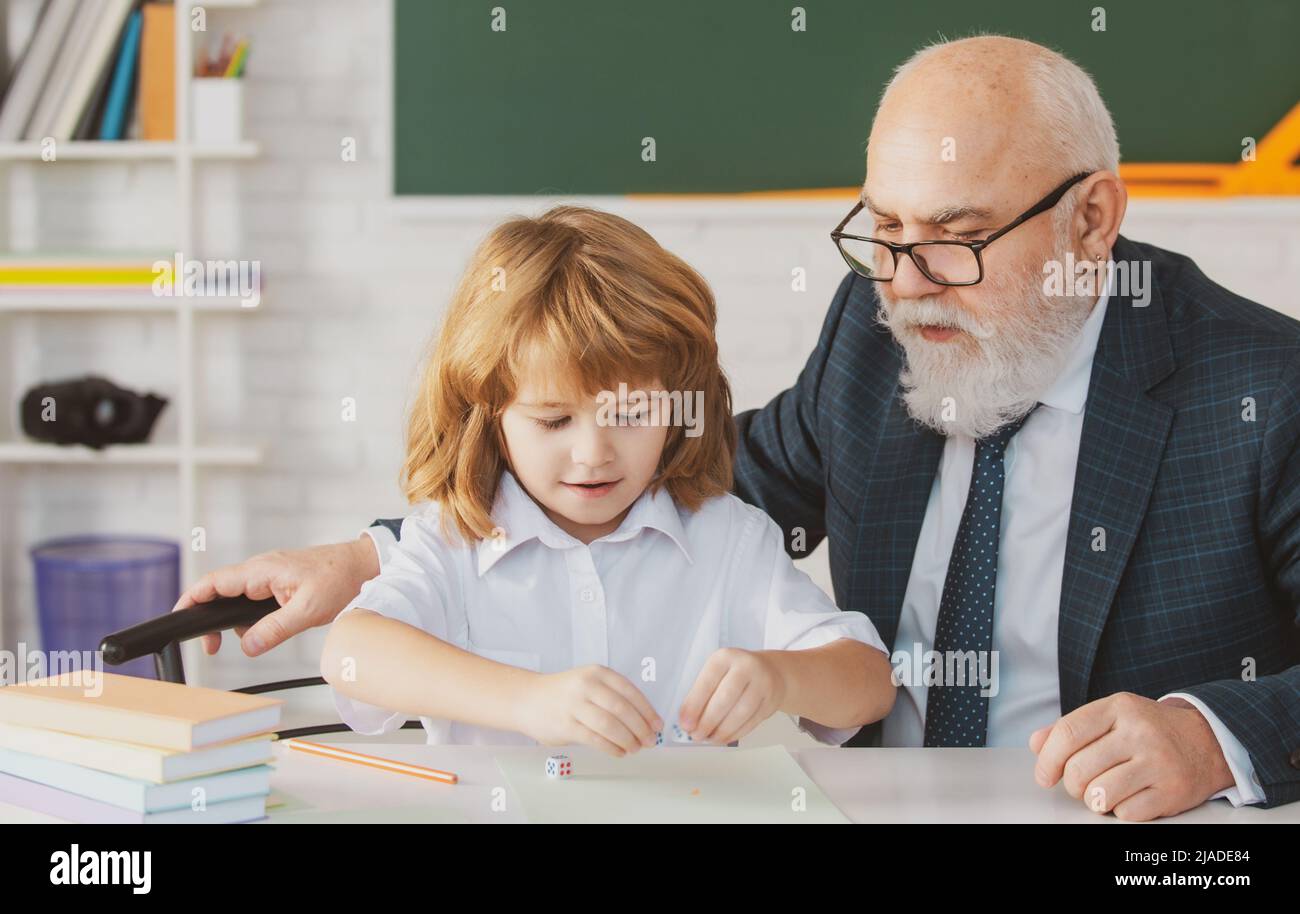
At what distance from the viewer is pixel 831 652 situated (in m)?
1.26

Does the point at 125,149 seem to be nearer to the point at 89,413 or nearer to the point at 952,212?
the point at 89,413

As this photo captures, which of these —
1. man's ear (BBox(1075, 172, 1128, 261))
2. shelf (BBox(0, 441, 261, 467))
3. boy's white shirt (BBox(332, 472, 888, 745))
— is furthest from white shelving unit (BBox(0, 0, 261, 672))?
man's ear (BBox(1075, 172, 1128, 261))

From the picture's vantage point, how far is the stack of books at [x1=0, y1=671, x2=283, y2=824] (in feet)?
3.11

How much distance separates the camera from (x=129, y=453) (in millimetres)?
3111

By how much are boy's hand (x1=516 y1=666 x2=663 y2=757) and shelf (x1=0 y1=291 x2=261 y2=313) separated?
230cm

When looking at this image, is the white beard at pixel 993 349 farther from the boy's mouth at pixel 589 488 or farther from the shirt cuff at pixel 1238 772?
the shirt cuff at pixel 1238 772

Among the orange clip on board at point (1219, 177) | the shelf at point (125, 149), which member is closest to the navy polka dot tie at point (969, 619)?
the orange clip on board at point (1219, 177)

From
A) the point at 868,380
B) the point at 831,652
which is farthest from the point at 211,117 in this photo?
the point at 831,652

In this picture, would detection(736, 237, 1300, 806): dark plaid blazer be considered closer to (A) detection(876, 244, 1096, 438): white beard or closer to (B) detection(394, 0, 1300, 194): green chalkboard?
(A) detection(876, 244, 1096, 438): white beard

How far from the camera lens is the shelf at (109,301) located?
3096 millimetres

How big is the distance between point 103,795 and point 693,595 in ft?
2.16

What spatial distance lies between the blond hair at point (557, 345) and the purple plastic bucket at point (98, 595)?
6.03ft

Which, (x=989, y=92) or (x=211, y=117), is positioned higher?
(x=211, y=117)
